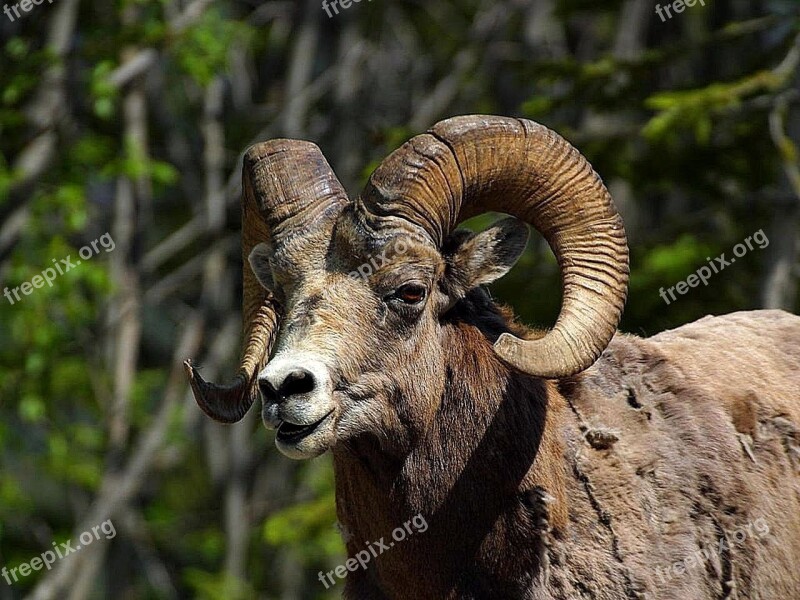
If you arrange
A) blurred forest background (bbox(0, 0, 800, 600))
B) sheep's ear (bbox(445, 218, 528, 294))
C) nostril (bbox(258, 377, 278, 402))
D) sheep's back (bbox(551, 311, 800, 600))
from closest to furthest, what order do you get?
nostril (bbox(258, 377, 278, 402))
sheep's back (bbox(551, 311, 800, 600))
sheep's ear (bbox(445, 218, 528, 294))
blurred forest background (bbox(0, 0, 800, 600))

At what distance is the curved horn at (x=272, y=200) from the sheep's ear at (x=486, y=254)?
0.67 m

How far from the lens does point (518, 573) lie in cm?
691

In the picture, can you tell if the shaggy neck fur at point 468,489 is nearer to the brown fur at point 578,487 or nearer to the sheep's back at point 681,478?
the brown fur at point 578,487

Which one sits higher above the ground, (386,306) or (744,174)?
(386,306)

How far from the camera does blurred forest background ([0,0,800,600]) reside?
13664 millimetres

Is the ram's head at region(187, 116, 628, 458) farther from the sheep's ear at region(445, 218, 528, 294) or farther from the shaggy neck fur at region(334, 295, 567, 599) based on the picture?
the shaggy neck fur at region(334, 295, 567, 599)

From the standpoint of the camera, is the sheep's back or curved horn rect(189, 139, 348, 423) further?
curved horn rect(189, 139, 348, 423)

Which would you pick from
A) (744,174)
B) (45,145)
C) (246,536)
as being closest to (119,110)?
(45,145)

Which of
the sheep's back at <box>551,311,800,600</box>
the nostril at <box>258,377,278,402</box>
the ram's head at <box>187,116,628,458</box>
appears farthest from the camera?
the sheep's back at <box>551,311,800,600</box>

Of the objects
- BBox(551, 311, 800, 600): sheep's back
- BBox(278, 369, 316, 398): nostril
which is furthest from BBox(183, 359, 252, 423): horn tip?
BBox(551, 311, 800, 600): sheep's back

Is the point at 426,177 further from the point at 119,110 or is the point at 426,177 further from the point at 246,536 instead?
the point at 246,536

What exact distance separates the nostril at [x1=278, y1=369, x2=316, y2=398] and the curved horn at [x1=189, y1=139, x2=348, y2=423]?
102 centimetres

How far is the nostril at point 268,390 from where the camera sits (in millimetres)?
6348

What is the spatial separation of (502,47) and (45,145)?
9942mm
